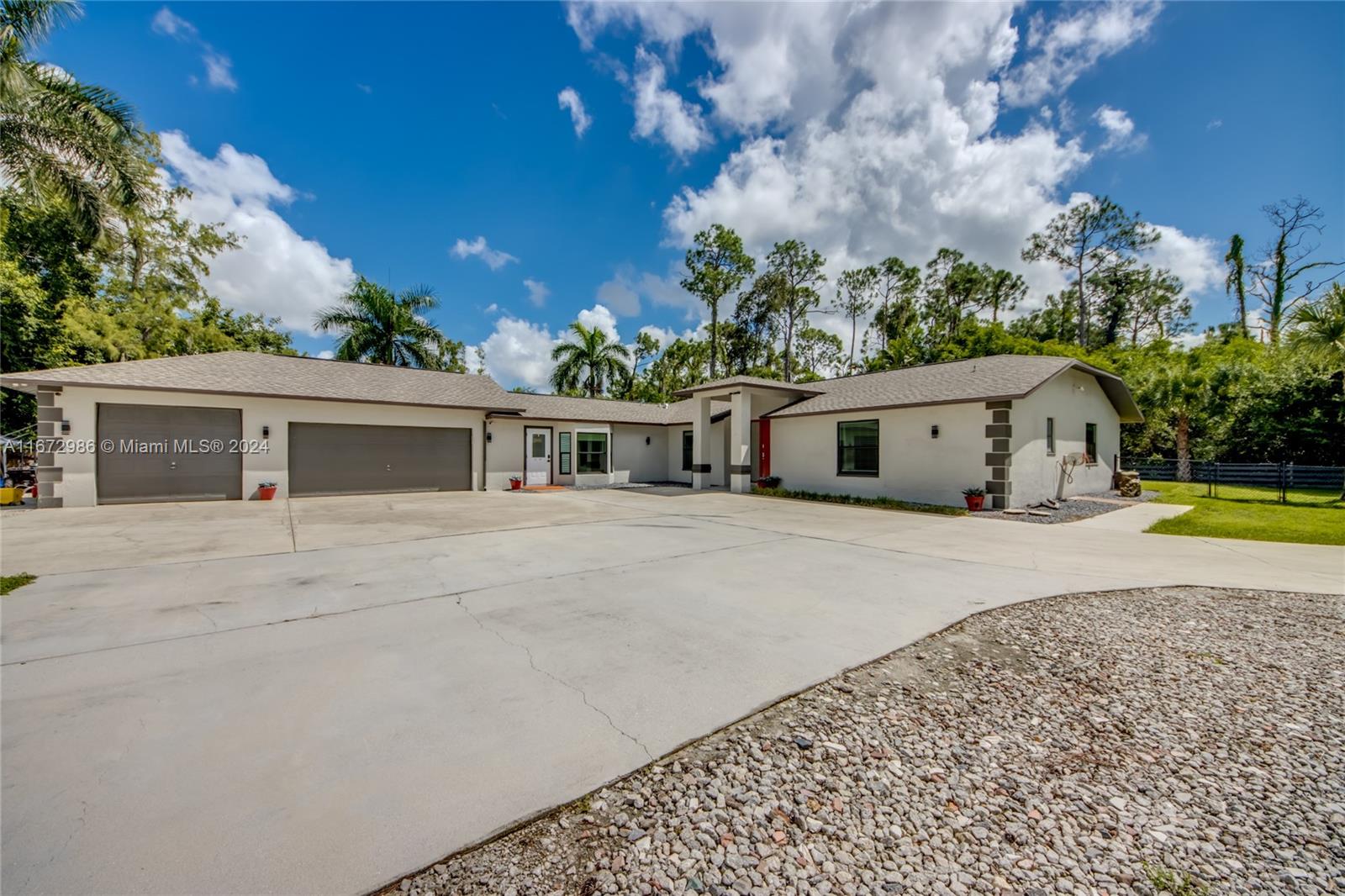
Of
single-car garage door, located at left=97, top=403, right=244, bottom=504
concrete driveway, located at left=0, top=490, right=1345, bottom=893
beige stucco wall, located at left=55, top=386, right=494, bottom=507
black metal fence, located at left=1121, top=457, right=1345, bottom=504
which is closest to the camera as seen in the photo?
concrete driveway, located at left=0, top=490, right=1345, bottom=893

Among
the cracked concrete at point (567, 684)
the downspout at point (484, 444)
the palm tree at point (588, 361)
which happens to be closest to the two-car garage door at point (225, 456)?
the downspout at point (484, 444)

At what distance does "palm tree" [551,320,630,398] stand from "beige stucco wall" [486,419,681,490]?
25.7ft

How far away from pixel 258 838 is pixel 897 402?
48.5 ft

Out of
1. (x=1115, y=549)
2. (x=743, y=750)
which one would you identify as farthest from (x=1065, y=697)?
(x=1115, y=549)

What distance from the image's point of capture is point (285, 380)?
15.1 m

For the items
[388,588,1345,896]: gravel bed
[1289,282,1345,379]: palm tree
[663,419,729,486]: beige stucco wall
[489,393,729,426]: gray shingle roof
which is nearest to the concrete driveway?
[388,588,1345,896]: gravel bed

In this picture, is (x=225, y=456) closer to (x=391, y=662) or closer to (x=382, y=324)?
(x=382, y=324)

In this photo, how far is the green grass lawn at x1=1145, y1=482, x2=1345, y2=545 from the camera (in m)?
8.90

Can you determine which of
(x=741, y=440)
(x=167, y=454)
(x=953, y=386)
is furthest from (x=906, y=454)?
(x=167, y=454)

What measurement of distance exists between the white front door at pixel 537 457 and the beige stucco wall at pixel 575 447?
0.60 feet

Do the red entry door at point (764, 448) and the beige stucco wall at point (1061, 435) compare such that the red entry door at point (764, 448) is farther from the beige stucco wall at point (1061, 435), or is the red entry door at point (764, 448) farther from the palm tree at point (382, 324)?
the palm tree at point (382, 324)

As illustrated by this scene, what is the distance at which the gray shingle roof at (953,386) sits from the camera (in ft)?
41.8

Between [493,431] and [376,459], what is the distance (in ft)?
12.6

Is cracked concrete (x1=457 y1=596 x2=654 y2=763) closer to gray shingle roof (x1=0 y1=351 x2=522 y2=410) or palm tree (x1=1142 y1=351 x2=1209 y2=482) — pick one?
gray shingle roof (x1=0 y1=351 x2=522 y2=410)
